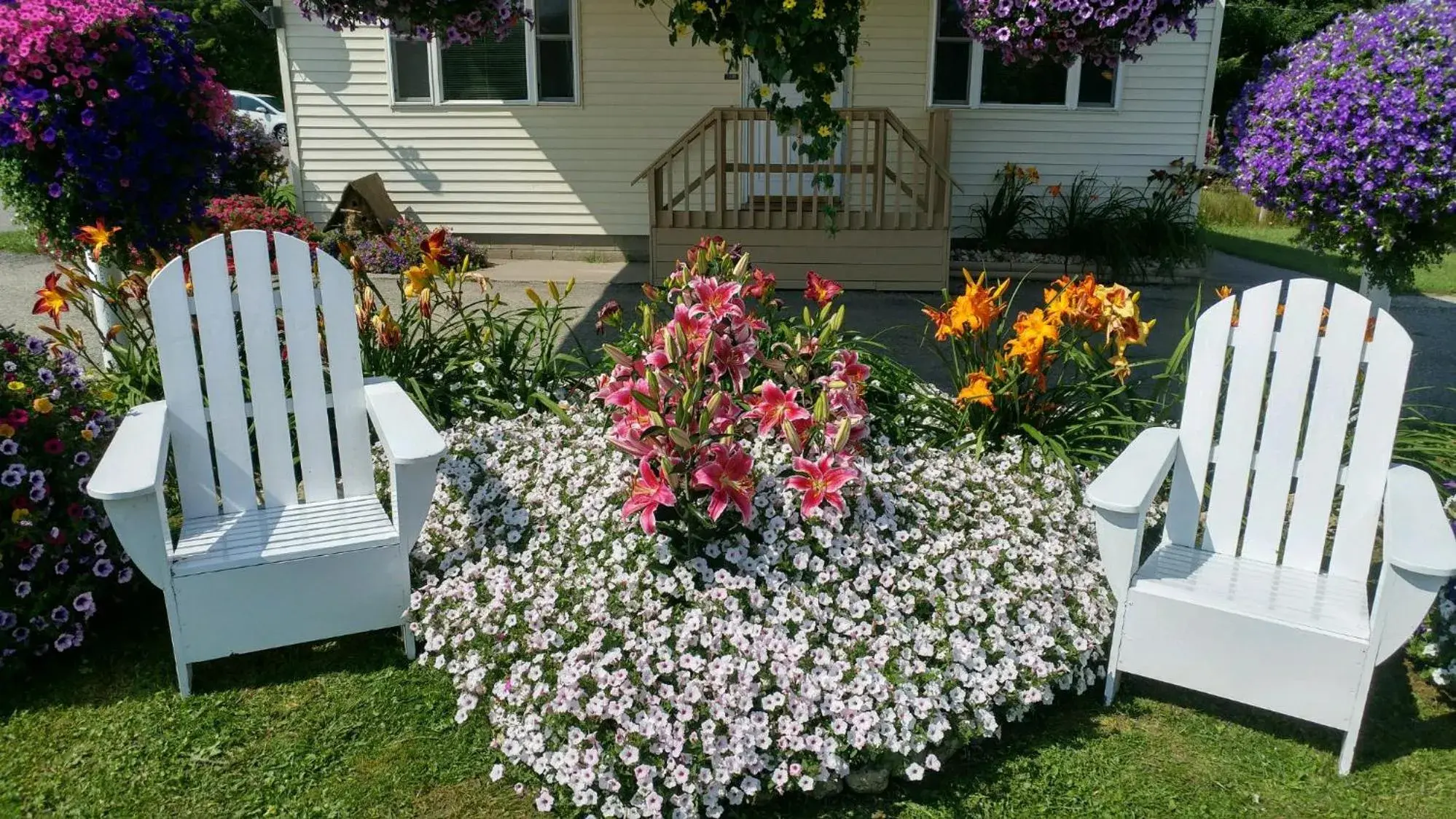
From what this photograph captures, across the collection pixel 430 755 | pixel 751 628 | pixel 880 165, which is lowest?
pixel 430 755

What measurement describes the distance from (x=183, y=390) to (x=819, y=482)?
1.94m

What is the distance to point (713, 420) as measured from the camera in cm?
277

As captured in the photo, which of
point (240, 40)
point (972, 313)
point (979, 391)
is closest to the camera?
point (979, 391)

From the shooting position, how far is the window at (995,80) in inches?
362

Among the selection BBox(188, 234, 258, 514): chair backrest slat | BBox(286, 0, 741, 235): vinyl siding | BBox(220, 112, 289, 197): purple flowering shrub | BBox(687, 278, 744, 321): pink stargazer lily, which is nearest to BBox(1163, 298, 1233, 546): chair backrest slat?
BBox(687, 278, 744, 321): pink stargazer lily

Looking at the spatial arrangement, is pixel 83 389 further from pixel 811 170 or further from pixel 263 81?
pixel 263 81

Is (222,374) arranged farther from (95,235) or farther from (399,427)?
(95,235)

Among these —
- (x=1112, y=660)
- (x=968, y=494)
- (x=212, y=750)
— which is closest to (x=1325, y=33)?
(x=968, y=494)

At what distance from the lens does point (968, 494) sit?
129 inches

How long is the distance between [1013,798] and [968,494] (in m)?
1.03

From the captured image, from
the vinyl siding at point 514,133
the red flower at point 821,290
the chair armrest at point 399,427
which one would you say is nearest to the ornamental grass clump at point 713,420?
the red flower at point 821,290

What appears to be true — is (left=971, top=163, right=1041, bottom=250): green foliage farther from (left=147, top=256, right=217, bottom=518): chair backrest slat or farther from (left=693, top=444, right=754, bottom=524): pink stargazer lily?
(left=147, top=256, right=217, bottom=518): chair backrest slat

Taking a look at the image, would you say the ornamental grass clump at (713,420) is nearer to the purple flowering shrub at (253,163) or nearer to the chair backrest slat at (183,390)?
the chair backrest slat at (183,390)

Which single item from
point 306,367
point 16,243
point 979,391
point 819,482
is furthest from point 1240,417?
point 16,243
